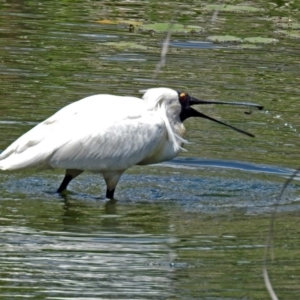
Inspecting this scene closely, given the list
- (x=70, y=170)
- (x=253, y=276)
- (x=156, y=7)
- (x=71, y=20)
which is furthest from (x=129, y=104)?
(x=156, y=7)

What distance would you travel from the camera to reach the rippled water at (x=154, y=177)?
6.81 metres

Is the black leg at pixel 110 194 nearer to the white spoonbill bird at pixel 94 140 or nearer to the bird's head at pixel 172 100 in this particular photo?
the white spoonbill bird at pixel 94 140

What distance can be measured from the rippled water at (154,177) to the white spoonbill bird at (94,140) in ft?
0.82

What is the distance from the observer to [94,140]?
9242 mm

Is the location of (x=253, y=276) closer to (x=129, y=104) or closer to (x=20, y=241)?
(x=20, y=241)

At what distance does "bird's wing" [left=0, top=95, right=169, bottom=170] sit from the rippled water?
293 millimetres

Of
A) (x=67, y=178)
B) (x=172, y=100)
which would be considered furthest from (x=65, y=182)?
(x=172, y=100)

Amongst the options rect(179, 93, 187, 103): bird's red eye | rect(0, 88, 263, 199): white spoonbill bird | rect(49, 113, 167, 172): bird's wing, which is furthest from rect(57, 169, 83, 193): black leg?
rect(179, 93, 187, 103): bird's red eye

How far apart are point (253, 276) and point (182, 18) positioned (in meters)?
10.1

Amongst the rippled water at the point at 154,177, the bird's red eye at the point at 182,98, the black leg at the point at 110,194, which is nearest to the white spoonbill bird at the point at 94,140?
the black leg at the point at 110,194

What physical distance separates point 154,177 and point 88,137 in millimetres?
A: 1032

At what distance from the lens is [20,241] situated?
25.0ft

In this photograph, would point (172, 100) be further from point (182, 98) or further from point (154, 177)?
point (154, 177)

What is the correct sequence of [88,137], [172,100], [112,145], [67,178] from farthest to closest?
[172,100] → [67,178] → [112,145] → [88,137]
